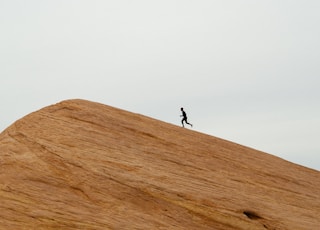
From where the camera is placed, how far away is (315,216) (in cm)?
2023

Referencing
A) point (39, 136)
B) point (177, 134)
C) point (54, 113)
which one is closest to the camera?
point (39, 136)

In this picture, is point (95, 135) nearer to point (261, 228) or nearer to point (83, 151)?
point (83, 151)

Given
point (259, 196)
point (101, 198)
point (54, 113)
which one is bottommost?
point (101, 198)

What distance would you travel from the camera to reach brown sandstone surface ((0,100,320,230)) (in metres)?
16.3

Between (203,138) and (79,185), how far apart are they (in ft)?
28.6

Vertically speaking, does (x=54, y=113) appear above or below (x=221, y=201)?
above

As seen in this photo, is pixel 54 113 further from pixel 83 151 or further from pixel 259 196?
pixel 259 196

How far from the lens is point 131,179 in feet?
59.6

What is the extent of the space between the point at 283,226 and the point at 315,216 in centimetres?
245

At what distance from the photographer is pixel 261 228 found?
1788cm

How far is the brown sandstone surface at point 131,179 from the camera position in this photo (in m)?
16.3

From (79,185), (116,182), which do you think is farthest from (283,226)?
(79,185)

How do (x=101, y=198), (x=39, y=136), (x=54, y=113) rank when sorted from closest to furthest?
(x=101, y=198), (x=39, y=136), (x=54, y=113)

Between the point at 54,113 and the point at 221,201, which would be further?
the point at 54,113
